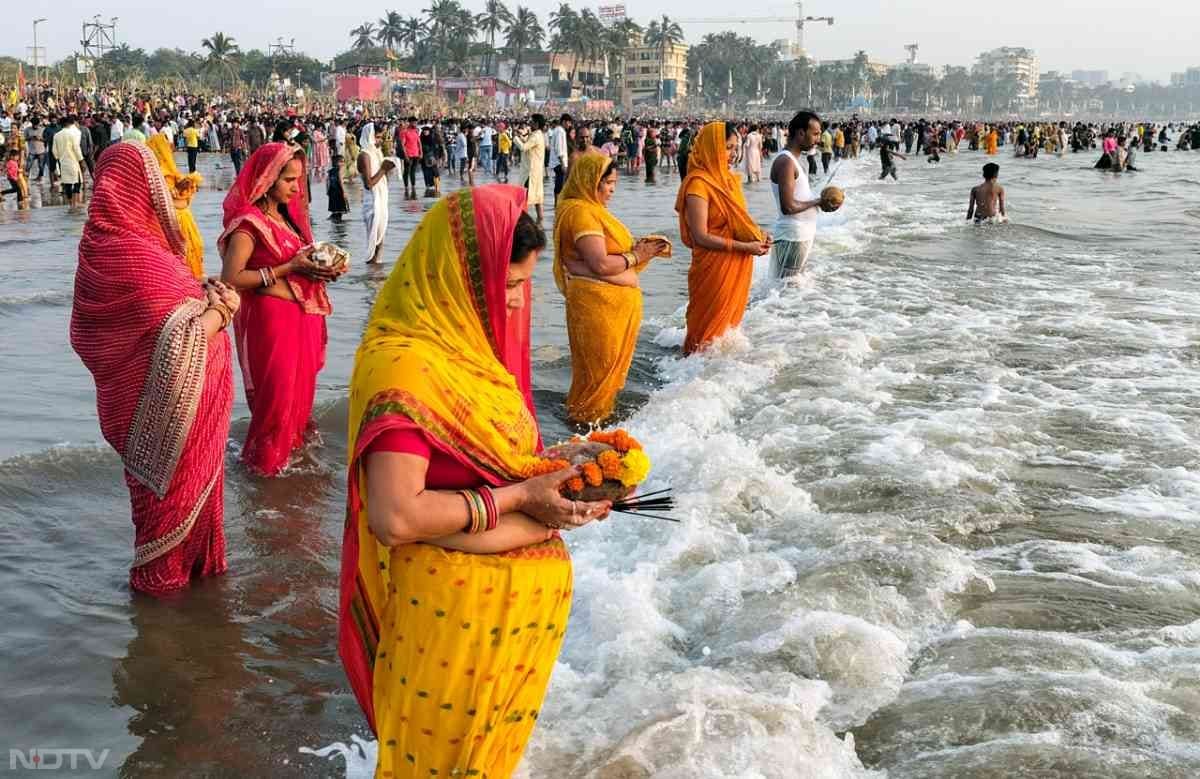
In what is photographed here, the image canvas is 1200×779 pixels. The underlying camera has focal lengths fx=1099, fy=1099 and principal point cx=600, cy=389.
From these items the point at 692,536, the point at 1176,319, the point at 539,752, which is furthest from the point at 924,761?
the point at 1176,319

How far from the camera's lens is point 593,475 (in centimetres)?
233

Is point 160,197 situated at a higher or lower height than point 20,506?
higher

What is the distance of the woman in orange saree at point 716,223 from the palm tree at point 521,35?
388 ft

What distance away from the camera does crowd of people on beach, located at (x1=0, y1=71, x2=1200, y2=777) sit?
2.27 m

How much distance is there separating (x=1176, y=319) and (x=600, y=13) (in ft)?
489

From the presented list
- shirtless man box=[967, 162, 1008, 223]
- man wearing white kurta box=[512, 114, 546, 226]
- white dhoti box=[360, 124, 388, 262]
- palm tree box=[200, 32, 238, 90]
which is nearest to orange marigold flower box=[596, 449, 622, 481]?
white dhoti box=[360, 124, 388, 262]

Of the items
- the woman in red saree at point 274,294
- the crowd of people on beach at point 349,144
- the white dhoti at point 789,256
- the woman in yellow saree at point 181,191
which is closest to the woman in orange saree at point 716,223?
the white dhoti at point 789,256

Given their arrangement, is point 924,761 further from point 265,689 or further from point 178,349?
point 178,349

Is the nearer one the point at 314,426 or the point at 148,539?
the point at 148,539

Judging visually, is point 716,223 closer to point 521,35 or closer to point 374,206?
point 374,206

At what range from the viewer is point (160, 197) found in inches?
151

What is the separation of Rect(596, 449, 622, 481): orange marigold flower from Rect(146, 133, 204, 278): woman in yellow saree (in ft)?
7.65

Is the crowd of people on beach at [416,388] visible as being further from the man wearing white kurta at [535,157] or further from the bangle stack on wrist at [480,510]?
the man wearing white kurta at [535,157]

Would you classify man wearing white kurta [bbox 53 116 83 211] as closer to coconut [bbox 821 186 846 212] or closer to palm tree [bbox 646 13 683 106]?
coconut [bbox 821 186 846 212]
